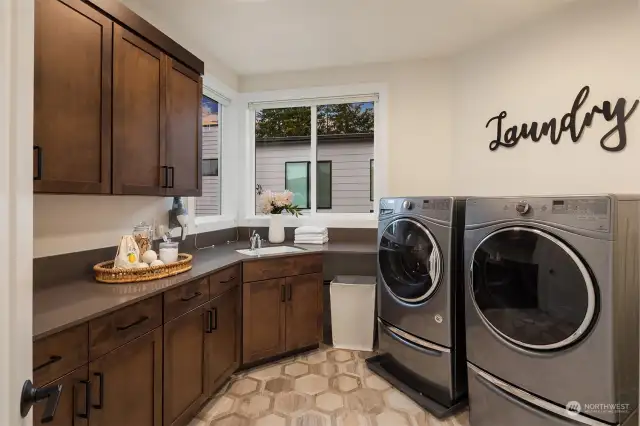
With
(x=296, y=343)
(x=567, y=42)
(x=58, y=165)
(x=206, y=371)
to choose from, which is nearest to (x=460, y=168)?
(x=567, y=42)

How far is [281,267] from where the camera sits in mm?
2643

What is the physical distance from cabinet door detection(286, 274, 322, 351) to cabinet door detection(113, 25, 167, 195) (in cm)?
128

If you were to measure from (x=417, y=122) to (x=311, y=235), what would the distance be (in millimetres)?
1476

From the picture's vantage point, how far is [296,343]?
2.73m

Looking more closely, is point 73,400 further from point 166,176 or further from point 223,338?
point 166,176

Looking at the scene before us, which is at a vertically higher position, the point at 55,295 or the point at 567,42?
the point at 567,42

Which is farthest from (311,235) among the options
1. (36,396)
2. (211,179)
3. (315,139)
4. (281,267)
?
(36,396)

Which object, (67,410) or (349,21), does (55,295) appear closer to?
(67,410)

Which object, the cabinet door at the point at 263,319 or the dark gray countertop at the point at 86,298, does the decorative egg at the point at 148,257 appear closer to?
the dark gray countertop at the point at 86,298

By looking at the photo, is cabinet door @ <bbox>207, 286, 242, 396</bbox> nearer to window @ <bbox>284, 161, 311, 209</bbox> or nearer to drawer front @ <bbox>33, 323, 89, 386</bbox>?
drawer front @ <bbox>33, 323, 89, 386</bbox>

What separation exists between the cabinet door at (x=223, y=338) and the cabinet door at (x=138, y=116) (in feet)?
2.69

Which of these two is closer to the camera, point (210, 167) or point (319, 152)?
point (210, 167)

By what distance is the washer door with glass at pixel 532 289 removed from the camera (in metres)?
1.46

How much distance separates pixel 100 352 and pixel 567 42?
3181 mm
